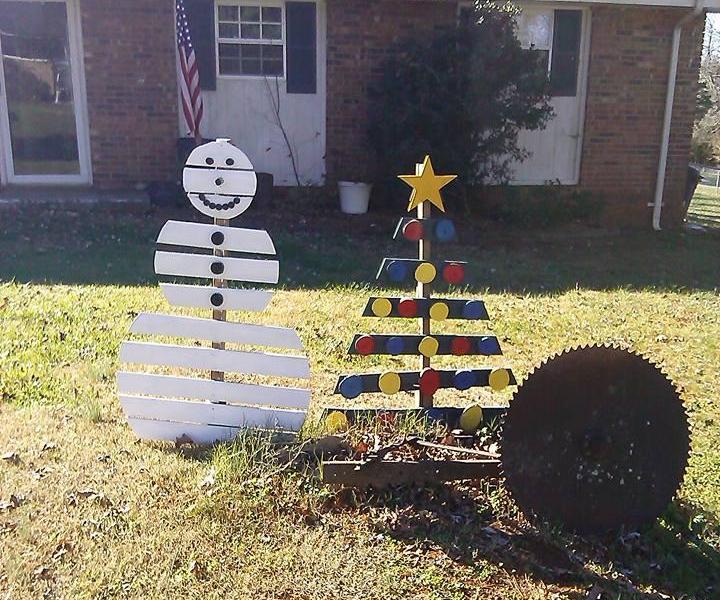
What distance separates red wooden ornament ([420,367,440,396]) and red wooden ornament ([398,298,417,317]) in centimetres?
33

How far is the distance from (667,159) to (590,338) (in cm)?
699

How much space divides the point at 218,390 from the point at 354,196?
696 cm

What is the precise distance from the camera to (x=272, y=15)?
1061 centimetres

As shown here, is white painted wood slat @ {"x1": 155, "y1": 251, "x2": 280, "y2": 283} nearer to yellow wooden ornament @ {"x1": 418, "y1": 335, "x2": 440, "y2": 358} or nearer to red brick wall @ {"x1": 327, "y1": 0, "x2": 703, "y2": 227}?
yellow wooden ornament @ {"x1": 418, "y1": 335, "x2": 440, "y2": 358}

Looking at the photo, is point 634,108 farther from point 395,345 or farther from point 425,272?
point 395,345

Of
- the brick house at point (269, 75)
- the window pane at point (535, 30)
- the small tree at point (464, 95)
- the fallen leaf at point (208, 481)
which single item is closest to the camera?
the fallen leaf at point (208, 481)

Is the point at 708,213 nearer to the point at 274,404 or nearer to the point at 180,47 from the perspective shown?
the point at 180,47

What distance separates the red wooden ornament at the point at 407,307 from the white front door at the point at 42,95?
851cm

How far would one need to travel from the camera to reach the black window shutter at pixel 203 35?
10297 millimetres

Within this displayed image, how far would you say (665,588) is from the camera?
10.3 feet

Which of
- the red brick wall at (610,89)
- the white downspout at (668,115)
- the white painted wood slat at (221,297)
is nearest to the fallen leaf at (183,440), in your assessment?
the white painted wood slat at (221,297)

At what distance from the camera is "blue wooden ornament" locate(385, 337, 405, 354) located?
3.85 m

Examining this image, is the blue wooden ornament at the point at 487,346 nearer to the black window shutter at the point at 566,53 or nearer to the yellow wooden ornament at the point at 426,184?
the yellow wooden ornament at the point at 426,184

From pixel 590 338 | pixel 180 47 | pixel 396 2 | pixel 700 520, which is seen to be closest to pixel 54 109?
pixel 180 47
